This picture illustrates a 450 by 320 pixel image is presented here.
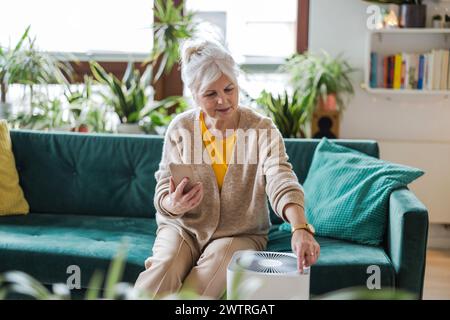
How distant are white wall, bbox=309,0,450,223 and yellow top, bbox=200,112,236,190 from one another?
2.06m

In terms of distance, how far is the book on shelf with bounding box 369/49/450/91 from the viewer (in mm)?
3863

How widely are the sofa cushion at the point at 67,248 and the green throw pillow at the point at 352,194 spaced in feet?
2.07

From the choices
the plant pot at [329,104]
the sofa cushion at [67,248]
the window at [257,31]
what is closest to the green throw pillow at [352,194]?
the sofa cushion at [67,248]

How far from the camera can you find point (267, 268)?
4.63 ft

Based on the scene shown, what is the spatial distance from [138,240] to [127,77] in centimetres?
142

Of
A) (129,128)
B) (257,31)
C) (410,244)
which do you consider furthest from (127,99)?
(410,244)

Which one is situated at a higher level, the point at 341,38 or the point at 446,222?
the point at 341,38

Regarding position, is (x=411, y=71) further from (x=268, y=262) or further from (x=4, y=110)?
(x=268, y=262)

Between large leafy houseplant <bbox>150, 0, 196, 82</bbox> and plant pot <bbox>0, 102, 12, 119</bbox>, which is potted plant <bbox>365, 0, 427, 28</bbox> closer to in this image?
large leafy houseplant <bbox>150, 0, 196, 82</bbox>

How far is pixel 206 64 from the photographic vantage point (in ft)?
7.03

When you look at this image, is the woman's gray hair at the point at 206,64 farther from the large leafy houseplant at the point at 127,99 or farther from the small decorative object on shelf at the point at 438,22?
the small decorative object on shelf at the point at 438,22

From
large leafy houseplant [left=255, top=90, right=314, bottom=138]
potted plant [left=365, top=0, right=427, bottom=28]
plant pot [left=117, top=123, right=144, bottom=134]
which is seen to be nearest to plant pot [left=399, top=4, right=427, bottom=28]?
potted plant [left=365, top=0, right=427, bottom=28]
